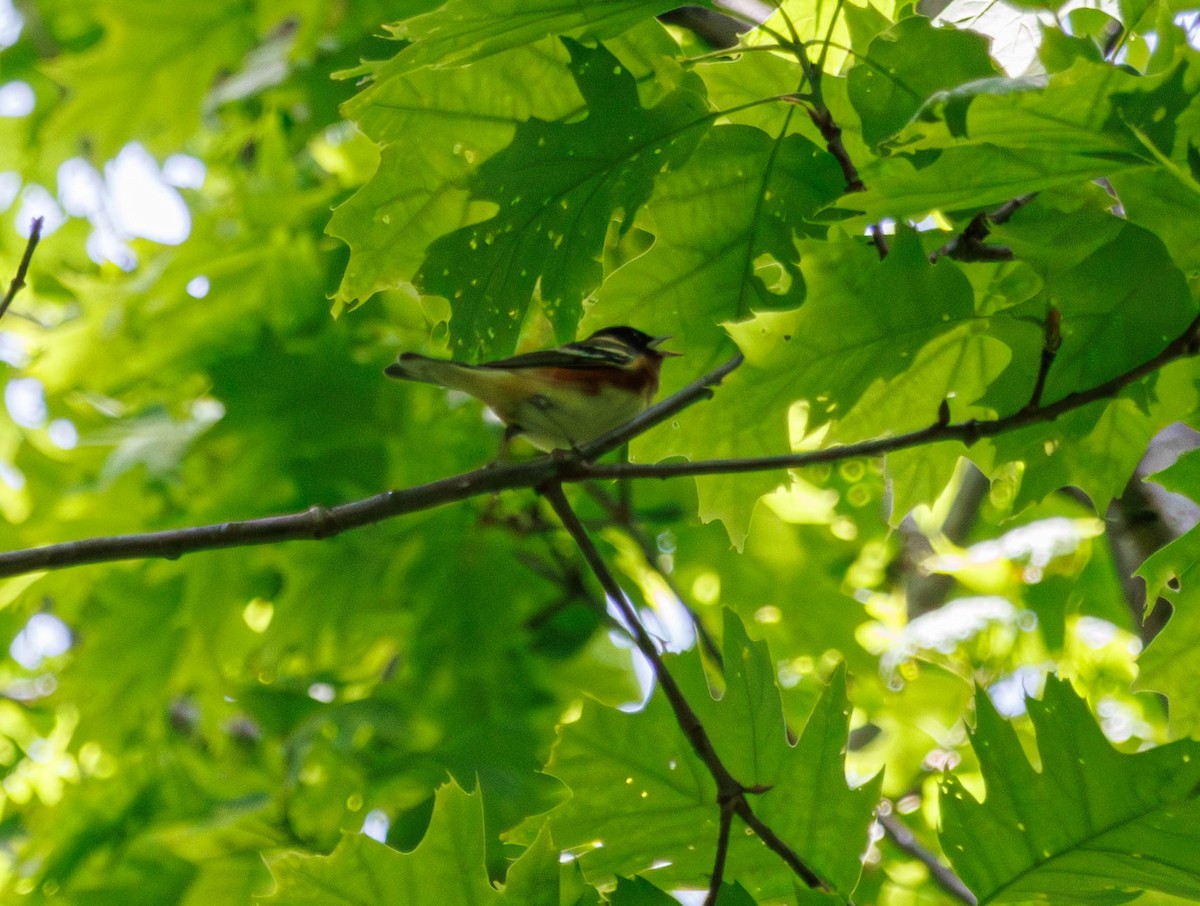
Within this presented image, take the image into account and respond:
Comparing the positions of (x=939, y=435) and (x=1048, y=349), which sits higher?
(x=1048, y=349)

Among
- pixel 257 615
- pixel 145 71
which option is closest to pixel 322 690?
pixel 257 615

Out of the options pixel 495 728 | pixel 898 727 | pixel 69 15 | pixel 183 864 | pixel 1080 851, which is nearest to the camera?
pixel 1080 851

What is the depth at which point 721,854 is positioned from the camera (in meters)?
1.67

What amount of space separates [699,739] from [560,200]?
0.90m

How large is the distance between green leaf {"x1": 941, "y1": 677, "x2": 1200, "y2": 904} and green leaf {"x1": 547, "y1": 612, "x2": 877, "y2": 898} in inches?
8.7

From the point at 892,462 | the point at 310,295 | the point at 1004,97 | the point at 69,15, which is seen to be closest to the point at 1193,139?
the point at 1004,97

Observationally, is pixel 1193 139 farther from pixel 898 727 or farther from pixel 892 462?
pixel 898 727

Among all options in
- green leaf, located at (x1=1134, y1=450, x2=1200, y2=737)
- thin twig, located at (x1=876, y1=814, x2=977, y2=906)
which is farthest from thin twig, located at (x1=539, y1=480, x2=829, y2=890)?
thin twig, located at (x1=876, y1=814, x2=977, y2=906)

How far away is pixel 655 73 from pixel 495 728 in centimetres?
Result: 239

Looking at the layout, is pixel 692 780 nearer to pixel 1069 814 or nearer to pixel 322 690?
pixel 1069 814

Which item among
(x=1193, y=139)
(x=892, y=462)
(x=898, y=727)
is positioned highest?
(x=1193, y=139)

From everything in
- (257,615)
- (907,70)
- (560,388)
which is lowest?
(257,615)

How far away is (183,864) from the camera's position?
13.1 ft

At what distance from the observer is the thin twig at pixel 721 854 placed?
5.37 feet
